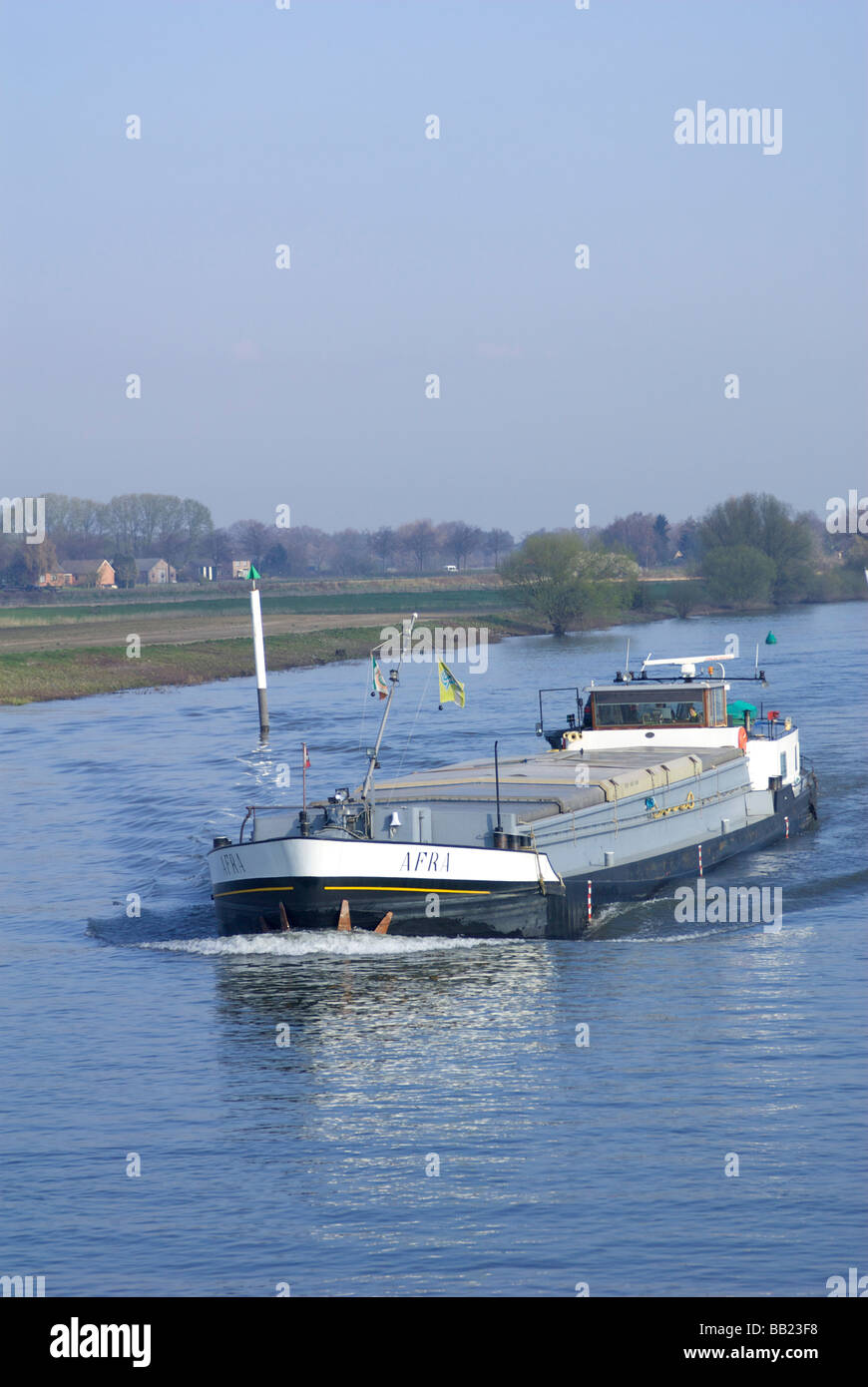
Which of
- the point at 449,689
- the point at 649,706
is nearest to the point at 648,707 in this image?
the point at 649,706

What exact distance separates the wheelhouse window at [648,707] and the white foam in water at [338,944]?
11.5 m

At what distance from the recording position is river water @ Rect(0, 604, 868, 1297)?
15.6m

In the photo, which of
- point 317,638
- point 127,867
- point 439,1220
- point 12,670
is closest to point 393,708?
point 12,670

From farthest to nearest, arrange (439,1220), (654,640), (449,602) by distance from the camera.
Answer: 1. (449,602)
2. (654,640)
3. (439,1220)

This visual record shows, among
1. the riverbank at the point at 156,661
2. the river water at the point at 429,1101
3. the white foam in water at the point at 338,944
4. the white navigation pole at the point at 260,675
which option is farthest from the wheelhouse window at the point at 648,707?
the riverbank at the point at 156,661

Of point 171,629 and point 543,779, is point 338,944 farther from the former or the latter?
point 171,629

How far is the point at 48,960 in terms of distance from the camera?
27938 mm

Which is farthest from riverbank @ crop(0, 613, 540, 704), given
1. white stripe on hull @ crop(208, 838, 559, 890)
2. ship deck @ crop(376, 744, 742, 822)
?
white stripe on hull @ crop(208, 838, 559, 890)

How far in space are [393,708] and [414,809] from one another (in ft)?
149

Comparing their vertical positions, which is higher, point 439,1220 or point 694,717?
point 694,717

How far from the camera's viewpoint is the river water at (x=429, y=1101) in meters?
15.6

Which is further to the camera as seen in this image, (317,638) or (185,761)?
(317,638)
